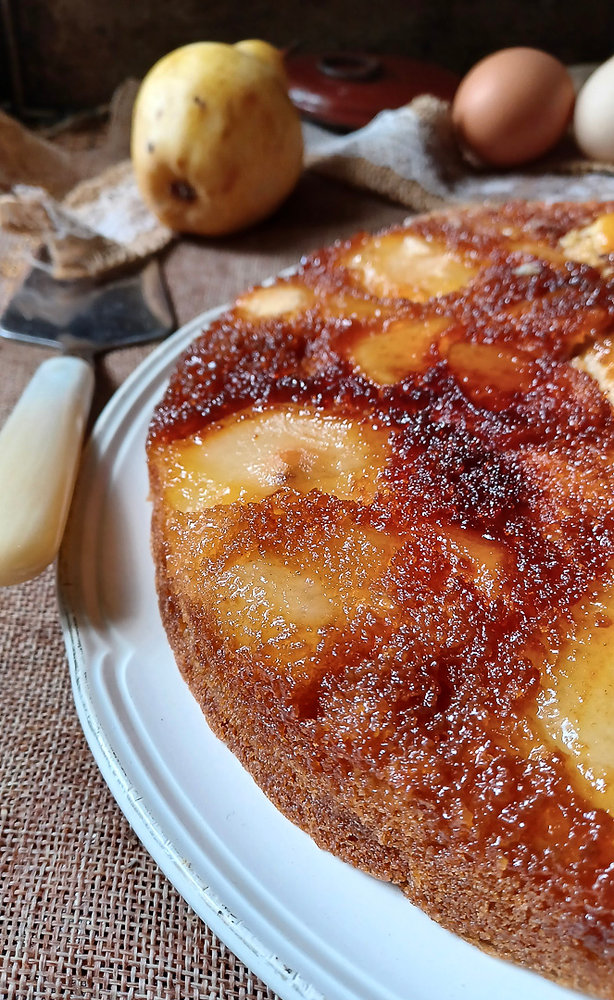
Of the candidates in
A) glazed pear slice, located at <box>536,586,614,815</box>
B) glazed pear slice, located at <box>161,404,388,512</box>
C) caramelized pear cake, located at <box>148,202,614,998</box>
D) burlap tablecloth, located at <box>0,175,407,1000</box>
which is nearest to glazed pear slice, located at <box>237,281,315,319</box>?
caramelized pear cake, located at <box>148,202,614,998</box>

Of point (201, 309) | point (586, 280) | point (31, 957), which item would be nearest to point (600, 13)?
point (201, 309)

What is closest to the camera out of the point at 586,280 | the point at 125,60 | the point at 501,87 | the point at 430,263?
the point at 586,280

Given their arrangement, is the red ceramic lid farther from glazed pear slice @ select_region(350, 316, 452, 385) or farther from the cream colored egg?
glazed pear slice @ select_region(350, 316, 452, 385)

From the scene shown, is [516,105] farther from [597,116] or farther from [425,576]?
[425,576]

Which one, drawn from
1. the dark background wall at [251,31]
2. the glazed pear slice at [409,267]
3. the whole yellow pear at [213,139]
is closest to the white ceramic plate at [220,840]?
the glazed pear slice at [409,267]

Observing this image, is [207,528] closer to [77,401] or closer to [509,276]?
[77,401]

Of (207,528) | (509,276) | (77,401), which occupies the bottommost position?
(77,401)
